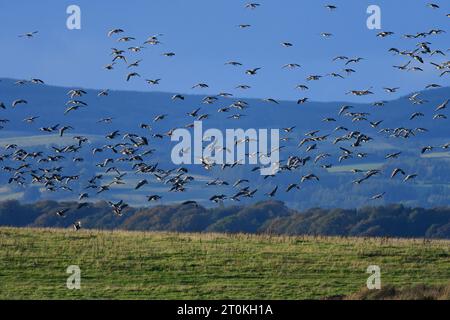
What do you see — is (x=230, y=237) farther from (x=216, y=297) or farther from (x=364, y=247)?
(x=216, y=297)

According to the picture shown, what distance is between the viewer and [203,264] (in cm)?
6438

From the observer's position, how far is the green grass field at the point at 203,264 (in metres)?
56.1

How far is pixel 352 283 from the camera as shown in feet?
192

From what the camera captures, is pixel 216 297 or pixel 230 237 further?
pixel 230 237

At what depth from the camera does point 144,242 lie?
241ft

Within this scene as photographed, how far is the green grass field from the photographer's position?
5606cm
